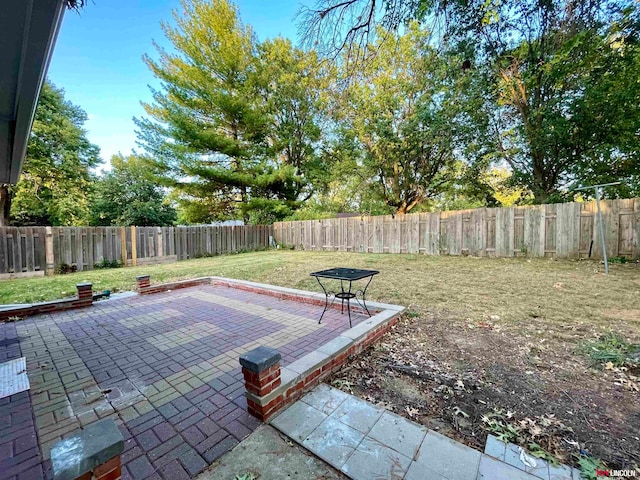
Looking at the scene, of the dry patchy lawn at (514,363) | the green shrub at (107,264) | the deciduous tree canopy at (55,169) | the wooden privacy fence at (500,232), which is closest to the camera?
the dry patchy lawn at (514,363)

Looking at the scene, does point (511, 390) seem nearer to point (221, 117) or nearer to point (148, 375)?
point (148, 375)

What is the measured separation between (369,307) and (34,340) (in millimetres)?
4279

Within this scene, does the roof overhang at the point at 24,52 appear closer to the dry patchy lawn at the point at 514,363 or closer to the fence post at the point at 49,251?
the dry patchy lawn at the point at 514,363

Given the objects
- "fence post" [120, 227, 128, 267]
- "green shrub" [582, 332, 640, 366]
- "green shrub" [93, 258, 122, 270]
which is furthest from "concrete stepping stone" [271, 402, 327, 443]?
"fence post" [120, 227, 128, 267]

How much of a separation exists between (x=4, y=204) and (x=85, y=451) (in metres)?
19.7

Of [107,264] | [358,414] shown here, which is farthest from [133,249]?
[358,414]

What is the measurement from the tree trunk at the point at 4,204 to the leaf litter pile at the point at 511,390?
19.5 meters

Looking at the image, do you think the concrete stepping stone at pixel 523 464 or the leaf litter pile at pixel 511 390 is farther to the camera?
the leaf litter pile at pixel 511 390

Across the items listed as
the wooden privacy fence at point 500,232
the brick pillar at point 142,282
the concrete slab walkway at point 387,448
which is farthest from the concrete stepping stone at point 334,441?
the wooden privacy fence at point 500,232

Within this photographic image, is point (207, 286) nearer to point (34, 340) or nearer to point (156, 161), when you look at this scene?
point (34, 340)

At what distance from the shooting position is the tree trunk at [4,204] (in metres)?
13.7

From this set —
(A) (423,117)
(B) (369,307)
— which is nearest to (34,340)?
(B) (369,307)

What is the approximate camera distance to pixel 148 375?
101 inches

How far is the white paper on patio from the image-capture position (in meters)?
2.36
